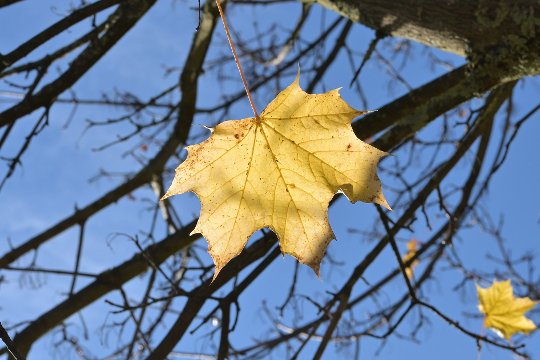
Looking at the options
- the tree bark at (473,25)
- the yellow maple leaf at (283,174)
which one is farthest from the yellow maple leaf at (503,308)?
the yellow maple leaf at (283,174)

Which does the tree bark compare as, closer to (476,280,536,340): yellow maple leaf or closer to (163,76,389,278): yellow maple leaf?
(163,76,389,278): yellow maple leaf

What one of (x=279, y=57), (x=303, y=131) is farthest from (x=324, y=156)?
(x=279, y=57)

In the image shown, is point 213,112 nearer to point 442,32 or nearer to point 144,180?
point 144,180

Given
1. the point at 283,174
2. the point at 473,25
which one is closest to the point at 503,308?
the point at 473,25

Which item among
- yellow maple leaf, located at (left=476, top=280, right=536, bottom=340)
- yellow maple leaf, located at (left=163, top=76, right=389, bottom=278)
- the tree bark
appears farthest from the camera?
yellow maple leaf, located at (left=476, top=280, right=536, bottom=340)

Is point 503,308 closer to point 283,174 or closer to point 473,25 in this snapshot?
point 473,25

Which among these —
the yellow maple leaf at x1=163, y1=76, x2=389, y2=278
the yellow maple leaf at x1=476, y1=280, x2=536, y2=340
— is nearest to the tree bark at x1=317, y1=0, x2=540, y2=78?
the yellow maple leaf at x1=163, y1=76, x2=389, y2=278
